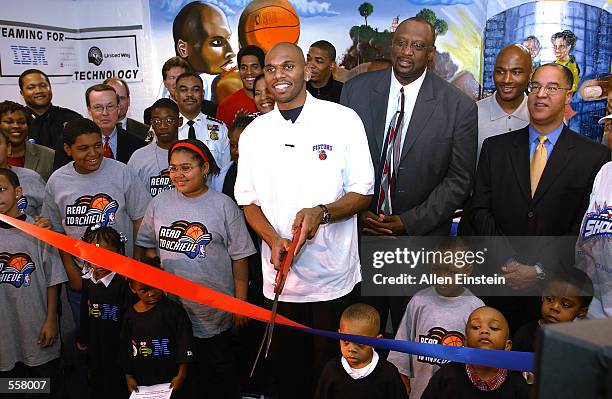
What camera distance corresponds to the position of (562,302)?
9.13 feet

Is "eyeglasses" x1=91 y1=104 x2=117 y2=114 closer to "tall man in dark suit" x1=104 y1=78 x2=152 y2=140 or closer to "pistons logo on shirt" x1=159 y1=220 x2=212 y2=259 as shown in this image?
"tall man in dark suit" x1=104 y1=78 x2=152 y2=140

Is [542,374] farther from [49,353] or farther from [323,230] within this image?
[49,353]

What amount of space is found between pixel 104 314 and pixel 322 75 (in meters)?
2.88

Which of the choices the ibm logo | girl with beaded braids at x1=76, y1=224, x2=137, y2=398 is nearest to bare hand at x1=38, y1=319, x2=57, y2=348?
Answer: girl with beaded braids at x1=76, y1=224, x2=137, y2=398

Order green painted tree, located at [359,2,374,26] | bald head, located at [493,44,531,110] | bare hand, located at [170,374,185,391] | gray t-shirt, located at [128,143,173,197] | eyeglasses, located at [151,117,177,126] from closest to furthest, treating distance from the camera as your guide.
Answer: bare hand, located at [170,374,185,391], bald head, located at [493,44,531,110], gray t-shirt, located at [128,143,173,197], eyeglasses, located at [151,117,177,126], green painted tree, located at [359,2,374,26]

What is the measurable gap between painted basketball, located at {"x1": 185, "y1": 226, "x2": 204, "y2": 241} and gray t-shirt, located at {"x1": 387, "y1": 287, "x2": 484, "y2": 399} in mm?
1192

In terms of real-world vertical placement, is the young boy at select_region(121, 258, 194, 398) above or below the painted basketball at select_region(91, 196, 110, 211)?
below

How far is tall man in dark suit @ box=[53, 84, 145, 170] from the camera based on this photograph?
4.42m

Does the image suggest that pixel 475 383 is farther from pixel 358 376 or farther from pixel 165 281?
pixel 165 281

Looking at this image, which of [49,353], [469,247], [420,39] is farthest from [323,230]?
[49,353]

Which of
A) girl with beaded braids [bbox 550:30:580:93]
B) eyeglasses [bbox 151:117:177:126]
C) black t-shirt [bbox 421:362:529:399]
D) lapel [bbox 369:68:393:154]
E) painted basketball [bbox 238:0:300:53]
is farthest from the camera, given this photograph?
painted basketball [bbox 238:0:300:53]

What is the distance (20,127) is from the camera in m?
4.09

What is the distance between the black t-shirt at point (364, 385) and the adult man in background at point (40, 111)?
3.50m

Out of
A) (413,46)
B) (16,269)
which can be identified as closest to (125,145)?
(16,269)
